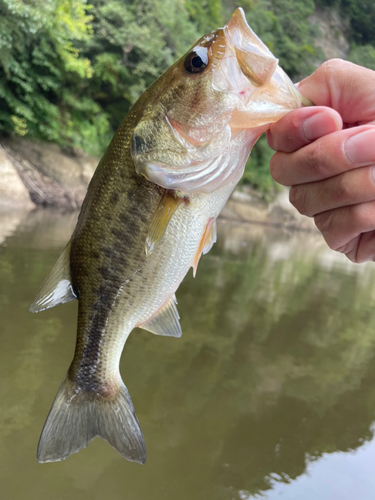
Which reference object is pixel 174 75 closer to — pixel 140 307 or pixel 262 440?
pixel 140 307

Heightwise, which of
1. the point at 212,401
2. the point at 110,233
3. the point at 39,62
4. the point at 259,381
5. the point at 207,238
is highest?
the point at 39,62

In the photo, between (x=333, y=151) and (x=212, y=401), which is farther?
(x=212, y=401)

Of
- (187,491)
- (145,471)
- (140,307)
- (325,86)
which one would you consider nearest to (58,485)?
(145,471)

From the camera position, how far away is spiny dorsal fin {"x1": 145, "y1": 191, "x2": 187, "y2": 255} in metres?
1.12

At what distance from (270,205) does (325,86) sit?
17773 mm

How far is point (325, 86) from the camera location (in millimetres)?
1168

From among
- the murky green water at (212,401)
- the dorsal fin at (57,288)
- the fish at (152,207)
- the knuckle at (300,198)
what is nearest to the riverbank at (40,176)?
the murky green water at (212,401)

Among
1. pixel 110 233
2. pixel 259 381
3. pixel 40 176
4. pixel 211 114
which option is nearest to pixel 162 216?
pixel 110 233

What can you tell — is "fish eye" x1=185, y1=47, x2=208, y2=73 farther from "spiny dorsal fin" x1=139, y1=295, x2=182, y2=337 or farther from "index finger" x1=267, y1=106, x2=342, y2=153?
"spiny dorsal fin" x1=139, y1=295, x2=182, y2=337

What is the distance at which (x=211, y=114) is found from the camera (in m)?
1.12

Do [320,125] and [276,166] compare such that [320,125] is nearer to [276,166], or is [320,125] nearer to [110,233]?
[276,166]

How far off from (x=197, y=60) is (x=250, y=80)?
0.20 metres

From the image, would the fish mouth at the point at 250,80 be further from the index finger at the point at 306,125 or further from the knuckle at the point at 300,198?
the knuckle at the point at 300,198

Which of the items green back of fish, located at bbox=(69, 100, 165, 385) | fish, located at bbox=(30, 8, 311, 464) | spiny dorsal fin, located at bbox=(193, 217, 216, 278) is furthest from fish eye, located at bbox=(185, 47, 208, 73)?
spiny dorsal fin, located at bbox=(193, 217, 216, 278)
